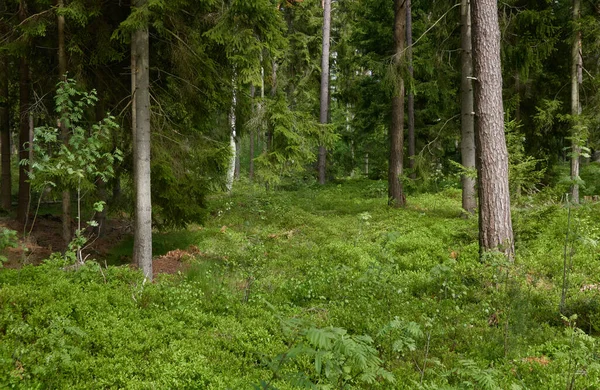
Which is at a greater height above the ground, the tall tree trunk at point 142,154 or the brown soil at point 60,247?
the tall tree trunk at point 142,154

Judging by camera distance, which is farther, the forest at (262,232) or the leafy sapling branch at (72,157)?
the leafy sapling branch at (72,157)

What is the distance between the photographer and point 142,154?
24.6 ft

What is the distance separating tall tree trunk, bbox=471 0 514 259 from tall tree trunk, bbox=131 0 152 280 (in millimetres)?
5873

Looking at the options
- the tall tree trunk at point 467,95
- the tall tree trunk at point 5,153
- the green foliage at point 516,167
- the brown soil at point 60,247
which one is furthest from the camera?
the tall tree trunk at point 5,153

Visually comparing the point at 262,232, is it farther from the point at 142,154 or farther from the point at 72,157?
the point at 72,157

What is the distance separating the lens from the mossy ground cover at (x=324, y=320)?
386cm

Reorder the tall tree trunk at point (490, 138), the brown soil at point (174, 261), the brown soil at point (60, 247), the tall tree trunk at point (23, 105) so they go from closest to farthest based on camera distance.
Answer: the tall tree trunk at point (490, 138) → the brown soil at point (174, 261) → the brown soil at point (60, 247) → the tall tree trunk at point (23, 105)

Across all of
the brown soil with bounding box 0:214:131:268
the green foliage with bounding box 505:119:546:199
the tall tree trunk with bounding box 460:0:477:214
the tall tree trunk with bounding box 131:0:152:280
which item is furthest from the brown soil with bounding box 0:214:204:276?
the tall tree trunk with bounding box 460:0:477:214

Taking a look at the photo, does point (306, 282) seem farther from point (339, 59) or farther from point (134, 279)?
point (339, 59)

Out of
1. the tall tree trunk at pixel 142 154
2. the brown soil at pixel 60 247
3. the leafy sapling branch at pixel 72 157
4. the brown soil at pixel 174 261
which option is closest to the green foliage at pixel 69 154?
the leafy sapling branch at pixel 72 157

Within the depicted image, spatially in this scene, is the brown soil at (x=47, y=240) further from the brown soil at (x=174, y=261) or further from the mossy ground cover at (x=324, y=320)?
the mossy ground cover at (x=324, y=320)

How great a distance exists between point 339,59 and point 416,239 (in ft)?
54.5

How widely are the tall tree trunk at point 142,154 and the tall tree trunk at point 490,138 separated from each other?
587 cm

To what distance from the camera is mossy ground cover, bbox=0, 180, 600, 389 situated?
3.86m
